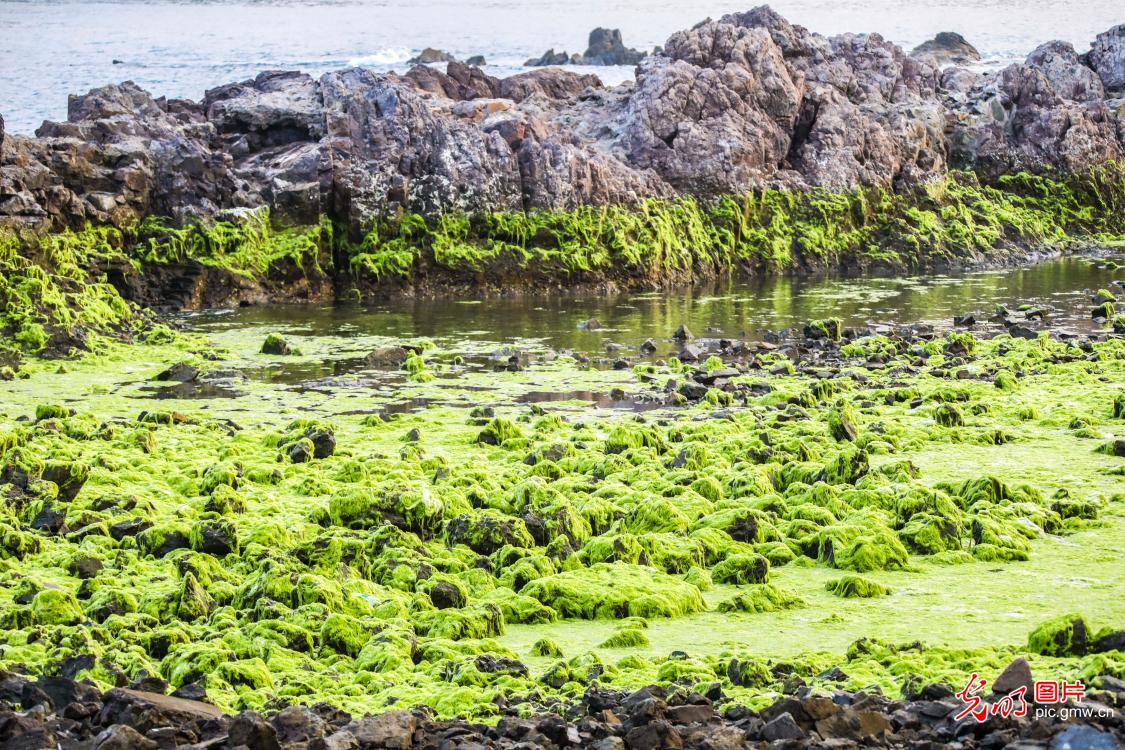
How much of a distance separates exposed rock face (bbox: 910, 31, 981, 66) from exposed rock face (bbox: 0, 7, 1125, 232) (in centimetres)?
1850

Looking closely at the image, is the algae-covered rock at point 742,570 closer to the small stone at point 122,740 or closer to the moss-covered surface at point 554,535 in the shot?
the moss-covered surface at point 554,535

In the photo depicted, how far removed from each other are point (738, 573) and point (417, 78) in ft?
90.7

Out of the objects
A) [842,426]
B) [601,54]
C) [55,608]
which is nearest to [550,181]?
[842,426]

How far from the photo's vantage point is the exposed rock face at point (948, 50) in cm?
5609

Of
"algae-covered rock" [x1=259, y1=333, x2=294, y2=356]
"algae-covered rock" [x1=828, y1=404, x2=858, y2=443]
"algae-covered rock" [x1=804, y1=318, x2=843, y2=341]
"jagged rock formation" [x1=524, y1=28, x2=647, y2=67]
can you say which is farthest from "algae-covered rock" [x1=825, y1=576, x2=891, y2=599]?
"jagged rock formation" [x1=524, y1=28, x2=647, y2=67]

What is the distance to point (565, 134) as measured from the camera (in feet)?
88.0

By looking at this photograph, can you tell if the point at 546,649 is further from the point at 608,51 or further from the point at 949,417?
the point at 608,51

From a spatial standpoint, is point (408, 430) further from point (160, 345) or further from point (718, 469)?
point (160, 345)

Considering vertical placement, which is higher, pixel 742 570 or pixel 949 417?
pixel 949 417

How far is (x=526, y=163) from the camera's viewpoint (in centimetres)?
2552

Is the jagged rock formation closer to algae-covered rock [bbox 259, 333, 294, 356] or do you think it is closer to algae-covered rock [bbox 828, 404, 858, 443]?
algae-covered rock [bbox 259, 333, 294, 356]

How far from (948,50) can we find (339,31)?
1311 inches


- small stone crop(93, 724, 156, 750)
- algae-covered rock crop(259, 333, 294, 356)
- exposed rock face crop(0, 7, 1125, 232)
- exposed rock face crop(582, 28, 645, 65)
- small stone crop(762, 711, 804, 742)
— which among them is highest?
exposed rock face crop(582, 28, 645, 65)

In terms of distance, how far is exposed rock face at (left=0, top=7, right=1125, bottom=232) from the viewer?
22922 mm
